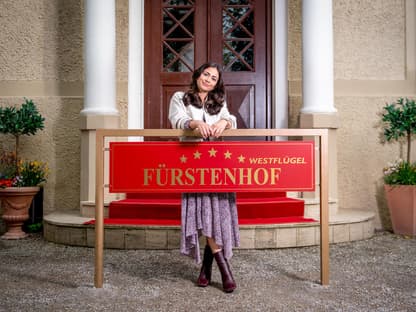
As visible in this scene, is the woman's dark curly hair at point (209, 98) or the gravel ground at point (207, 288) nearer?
the gravel ground at point (207, 288)

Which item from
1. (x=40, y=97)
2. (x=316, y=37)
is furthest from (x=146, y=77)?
(x=316, y=37)

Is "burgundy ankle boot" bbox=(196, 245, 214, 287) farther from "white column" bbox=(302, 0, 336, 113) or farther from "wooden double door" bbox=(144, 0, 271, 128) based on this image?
"wooden double door" bbox=(144, 0, 271, 128)

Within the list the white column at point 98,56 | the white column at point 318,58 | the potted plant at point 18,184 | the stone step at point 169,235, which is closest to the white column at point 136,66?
the white column at point 98,56

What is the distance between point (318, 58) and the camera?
445 cm

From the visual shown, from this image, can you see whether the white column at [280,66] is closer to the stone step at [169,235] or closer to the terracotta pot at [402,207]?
the terracotta pot at [402,207]

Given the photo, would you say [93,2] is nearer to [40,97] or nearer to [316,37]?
[40,97]

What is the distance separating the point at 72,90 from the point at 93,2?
113 cm

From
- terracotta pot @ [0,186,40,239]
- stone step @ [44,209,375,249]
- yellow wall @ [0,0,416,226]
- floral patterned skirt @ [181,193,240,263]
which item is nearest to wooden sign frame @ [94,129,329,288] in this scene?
floral patterned skirt @ [181,193,240,263]

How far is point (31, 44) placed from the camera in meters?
5.03

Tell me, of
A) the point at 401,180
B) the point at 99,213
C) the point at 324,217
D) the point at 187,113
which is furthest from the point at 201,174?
the point at 401,180

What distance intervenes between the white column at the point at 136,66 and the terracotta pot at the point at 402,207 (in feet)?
10.4

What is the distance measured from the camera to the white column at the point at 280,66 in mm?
5082

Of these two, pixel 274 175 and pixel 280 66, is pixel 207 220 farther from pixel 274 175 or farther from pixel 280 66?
pixel 280 66

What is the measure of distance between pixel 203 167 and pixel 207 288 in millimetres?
805
